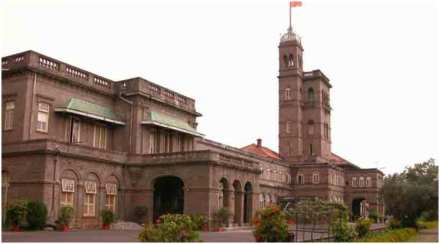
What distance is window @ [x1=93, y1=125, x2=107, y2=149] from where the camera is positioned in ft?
113

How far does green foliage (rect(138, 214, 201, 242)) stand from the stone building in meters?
14.5

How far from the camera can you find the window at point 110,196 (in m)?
33.0

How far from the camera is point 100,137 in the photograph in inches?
1372

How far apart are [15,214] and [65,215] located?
2.53 m

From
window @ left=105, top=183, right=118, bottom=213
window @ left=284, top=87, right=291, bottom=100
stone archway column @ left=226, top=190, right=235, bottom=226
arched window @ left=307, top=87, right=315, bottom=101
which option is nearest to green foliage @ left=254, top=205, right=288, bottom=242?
stone archway column @ left=226, top=190, right=235, bottom=226

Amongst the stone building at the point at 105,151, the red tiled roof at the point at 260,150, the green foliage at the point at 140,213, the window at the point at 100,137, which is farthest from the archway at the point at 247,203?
the red tiled roof at the point at 260,150

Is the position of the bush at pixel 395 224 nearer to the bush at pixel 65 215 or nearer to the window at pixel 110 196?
the window at pixel 110 196

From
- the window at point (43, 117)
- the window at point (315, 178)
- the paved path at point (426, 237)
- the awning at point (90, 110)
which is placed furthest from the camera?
the window at point (315, 178)

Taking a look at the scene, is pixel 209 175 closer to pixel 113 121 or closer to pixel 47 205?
pixel 113 121

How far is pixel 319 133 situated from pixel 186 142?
33354 mm

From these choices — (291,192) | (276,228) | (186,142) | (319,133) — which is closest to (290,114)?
(319,133)

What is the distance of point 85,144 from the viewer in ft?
109

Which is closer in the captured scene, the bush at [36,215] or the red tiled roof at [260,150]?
the bush at [36,215]

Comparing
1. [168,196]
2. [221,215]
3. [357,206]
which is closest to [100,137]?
[168,196]
